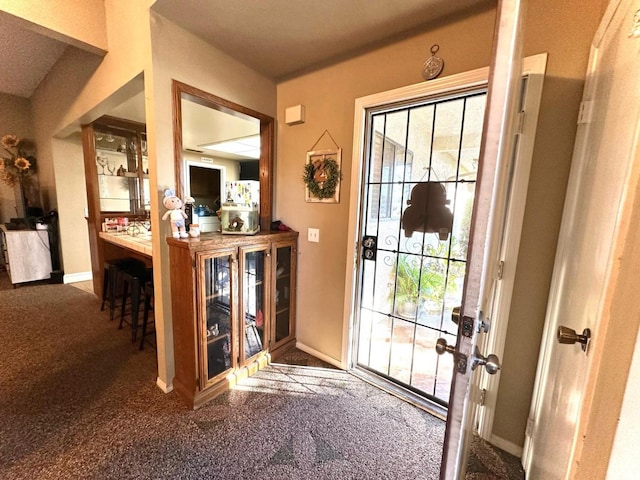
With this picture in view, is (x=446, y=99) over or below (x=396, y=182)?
over

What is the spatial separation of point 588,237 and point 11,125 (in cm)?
715

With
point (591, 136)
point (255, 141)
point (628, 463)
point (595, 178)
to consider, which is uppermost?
point (255, 141)

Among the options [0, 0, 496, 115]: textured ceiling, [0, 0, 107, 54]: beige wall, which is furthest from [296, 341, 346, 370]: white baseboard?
[0, 0, 107, 54]: beige wall

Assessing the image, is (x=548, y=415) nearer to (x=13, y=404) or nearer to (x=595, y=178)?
(x=595, y=178)

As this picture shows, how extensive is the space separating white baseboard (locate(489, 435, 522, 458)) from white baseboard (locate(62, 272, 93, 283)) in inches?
223

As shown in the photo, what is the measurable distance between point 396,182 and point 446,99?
0.58 meters

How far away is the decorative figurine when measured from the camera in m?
1.65

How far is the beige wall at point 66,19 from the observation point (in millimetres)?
1760

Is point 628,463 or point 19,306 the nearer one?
point 628,463

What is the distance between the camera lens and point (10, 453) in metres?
1.38

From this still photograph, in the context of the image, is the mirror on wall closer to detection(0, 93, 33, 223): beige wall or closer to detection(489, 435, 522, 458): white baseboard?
detection(489, 435, 522, 458): white baseboard

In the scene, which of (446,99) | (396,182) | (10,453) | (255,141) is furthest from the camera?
(255,141)

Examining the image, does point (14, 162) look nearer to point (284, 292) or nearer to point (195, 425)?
point (284, 292)

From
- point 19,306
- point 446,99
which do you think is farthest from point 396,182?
point 19,306
